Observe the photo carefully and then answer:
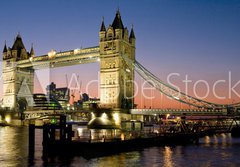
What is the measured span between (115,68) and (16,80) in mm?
29803

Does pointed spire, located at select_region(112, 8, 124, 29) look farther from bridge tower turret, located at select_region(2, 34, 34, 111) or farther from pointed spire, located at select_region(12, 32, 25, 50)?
pointed spire, located at select_region(12, 32, 25, 50)

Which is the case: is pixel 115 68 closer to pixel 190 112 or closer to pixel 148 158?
pixel 190 112

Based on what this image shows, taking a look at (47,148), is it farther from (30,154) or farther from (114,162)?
(114,162)

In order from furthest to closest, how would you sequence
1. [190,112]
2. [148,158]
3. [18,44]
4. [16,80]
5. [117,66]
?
[18,44], [16,80], [117,66], [190,112], [148,158]

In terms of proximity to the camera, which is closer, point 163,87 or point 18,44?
point 163,87

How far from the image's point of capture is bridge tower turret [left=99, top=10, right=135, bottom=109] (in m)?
62.6

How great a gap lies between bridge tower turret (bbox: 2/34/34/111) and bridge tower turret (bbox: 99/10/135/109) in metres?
27.2

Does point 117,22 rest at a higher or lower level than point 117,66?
higher

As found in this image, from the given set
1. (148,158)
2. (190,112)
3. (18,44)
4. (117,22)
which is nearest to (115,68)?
(117,22)

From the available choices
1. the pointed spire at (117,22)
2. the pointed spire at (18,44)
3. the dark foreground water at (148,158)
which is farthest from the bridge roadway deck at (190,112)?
the pointed spire at (18,44)

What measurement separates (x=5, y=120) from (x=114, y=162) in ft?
204

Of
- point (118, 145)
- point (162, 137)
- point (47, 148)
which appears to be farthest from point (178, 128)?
point (47, 148)

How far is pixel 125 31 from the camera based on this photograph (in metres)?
65.3

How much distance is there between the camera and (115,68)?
206ft
